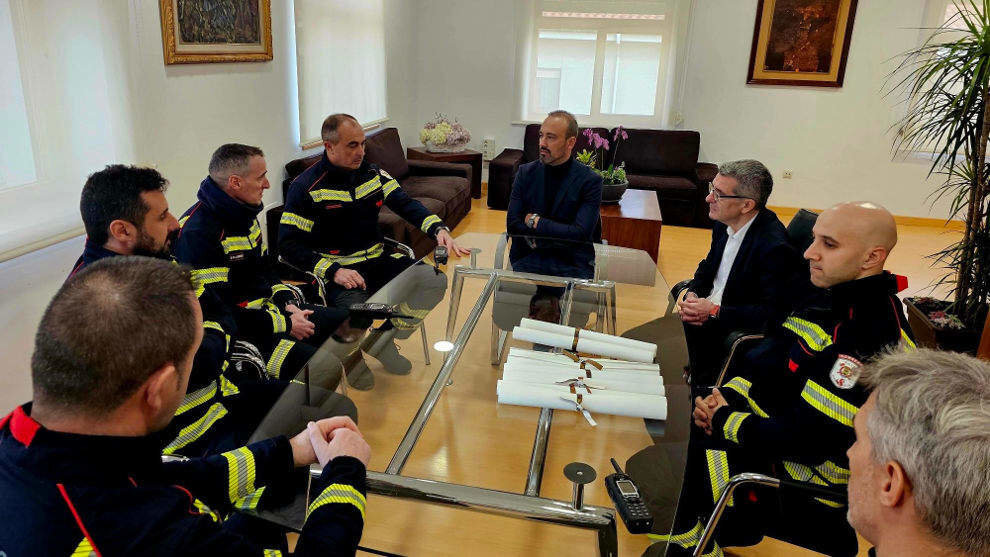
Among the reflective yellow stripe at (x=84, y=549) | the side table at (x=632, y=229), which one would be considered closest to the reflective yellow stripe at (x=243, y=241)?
the reflective yellow stripe at (x=84, y=549)

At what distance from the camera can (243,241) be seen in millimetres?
2504

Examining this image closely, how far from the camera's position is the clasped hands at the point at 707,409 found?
6.14 ft

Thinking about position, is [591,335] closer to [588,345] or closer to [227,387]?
[588,345]

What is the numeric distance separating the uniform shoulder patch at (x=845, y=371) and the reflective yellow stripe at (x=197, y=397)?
5.37 ft

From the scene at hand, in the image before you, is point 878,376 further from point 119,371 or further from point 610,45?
point 610,45

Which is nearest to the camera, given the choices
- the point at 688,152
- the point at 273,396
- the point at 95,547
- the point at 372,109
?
the point at 95,547

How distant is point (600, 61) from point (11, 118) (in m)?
5.85

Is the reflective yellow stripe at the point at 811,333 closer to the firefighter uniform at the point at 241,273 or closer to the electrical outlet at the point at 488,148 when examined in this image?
the firefighter uniform at the point at 241,273

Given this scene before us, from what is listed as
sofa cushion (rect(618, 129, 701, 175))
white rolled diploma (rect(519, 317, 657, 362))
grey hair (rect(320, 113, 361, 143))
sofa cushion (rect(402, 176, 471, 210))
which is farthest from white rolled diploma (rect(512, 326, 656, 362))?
sofa cushion (rect(618, 129, 701, 175))

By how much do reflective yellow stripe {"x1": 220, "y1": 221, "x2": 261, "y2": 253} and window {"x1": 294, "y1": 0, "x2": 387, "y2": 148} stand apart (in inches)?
105

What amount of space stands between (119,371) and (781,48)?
7347 millimetres

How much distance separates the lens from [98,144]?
10.5 ft

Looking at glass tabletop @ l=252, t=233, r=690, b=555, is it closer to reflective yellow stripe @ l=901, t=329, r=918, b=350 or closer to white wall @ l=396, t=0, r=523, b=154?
reflective yellow stripe @ l=901, t=329, r=918, b=350

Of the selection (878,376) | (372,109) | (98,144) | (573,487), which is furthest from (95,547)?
(372,109)
